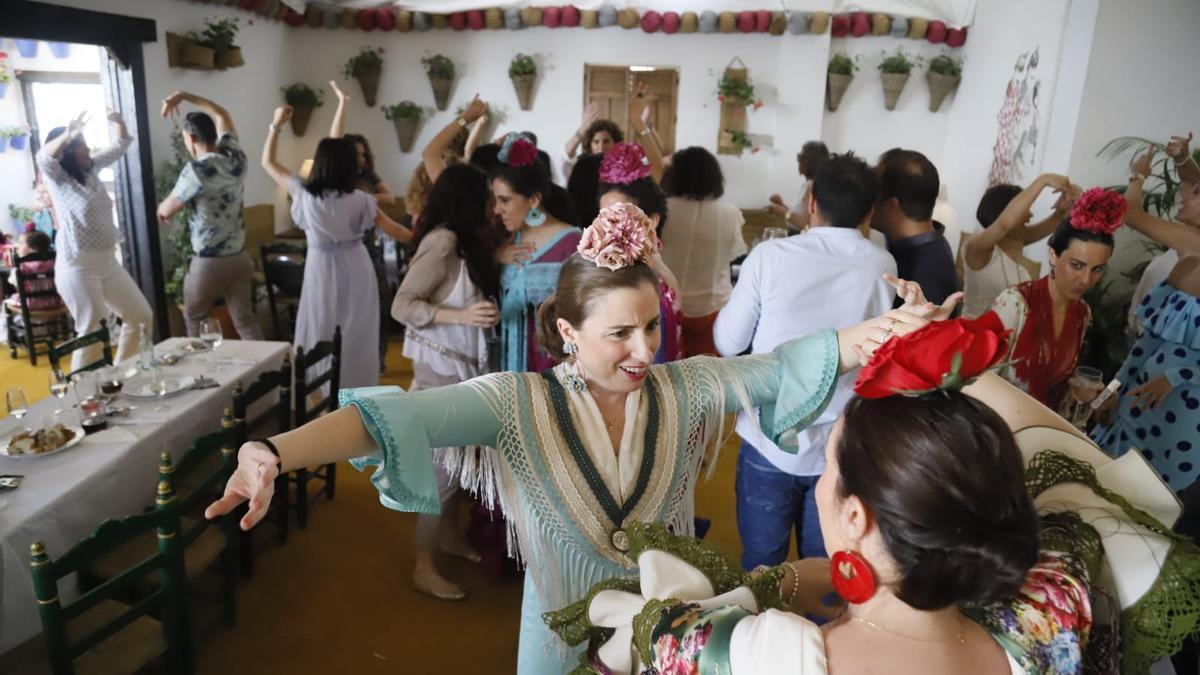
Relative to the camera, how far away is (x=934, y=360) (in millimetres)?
886

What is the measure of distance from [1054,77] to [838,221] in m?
3.02

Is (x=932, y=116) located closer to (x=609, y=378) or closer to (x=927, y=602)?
(x=609, y=378)

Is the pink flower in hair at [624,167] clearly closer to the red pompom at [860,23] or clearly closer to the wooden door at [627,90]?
the wooden door at [627,90]

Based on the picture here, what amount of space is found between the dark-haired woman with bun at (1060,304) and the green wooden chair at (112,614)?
94.5 inches

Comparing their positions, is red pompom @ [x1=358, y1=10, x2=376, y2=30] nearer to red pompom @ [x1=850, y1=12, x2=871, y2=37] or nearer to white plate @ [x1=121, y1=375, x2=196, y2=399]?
red pompom @ [x1=850, y1=12, x2=871, y2=37]

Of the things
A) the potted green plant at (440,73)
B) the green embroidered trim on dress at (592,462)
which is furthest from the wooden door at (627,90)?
the green embroidered trim on dress at (592,462)

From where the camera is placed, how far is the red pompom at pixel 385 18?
670 cm

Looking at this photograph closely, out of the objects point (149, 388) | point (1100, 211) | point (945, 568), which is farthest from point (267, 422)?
point (1100, 211)

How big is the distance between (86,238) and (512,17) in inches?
156

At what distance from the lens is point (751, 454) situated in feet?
7.36

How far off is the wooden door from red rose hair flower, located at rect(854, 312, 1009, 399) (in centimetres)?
623

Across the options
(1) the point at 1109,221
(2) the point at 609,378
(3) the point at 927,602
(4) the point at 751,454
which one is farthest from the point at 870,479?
(1) the point at 1109,221

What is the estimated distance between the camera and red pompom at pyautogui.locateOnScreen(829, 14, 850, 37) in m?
6.43

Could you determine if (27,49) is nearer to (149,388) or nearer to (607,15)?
(607,15)
